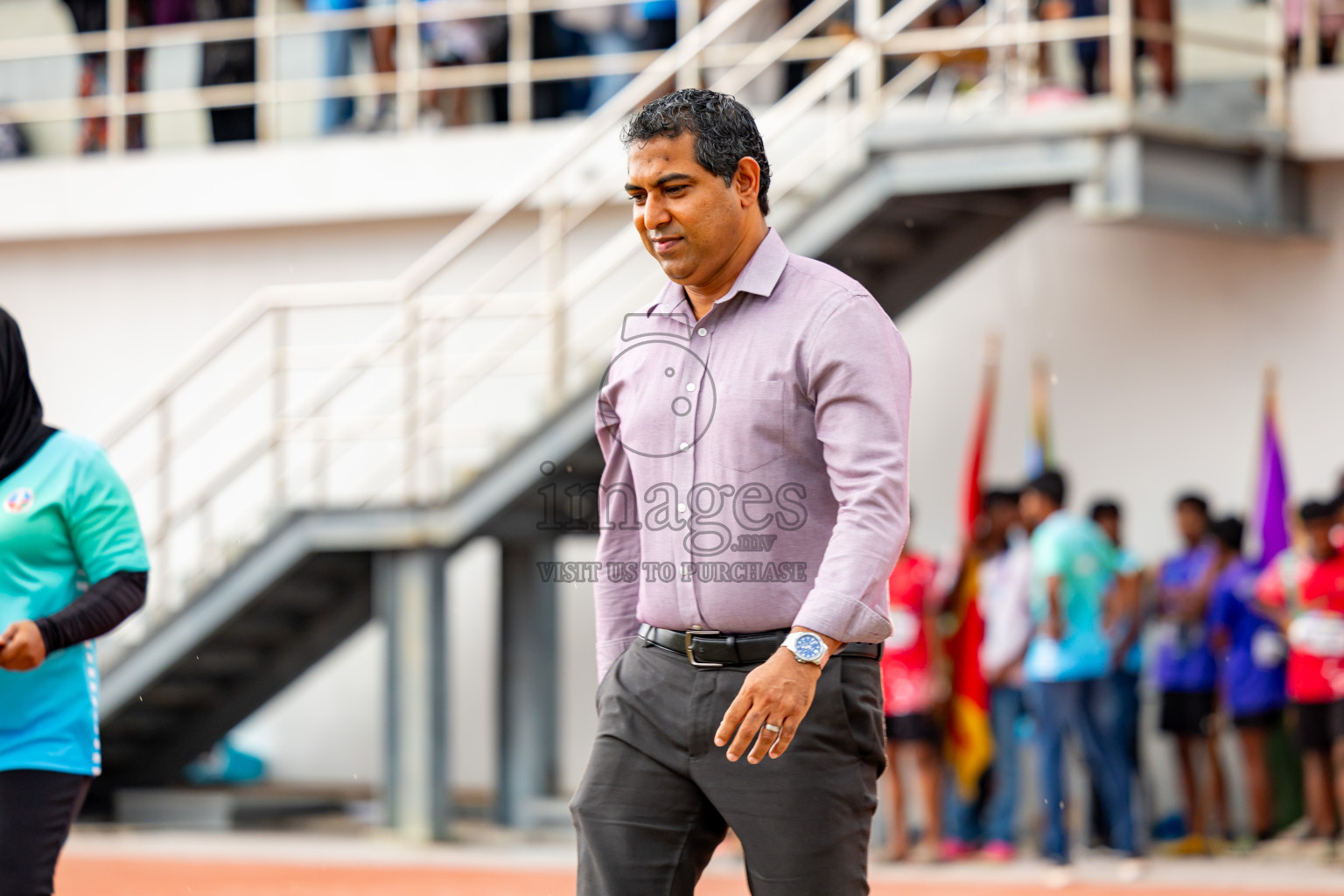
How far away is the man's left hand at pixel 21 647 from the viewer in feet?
12.5

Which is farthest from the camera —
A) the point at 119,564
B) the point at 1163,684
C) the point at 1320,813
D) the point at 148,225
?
the point at 148,225

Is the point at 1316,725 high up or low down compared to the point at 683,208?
down

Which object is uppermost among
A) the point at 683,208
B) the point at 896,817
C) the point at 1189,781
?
the point at 683,208

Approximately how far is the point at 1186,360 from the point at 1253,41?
6.00 ft

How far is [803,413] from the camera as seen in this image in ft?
10.7

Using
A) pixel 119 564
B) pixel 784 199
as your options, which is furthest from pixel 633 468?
pixel 784 199

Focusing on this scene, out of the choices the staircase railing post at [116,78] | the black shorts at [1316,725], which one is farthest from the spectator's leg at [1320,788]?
the staircase railing post at [116,78]

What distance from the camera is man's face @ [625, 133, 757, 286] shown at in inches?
130

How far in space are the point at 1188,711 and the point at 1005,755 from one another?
92 cm

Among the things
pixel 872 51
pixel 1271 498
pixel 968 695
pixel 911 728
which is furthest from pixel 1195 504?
pixel 872 51

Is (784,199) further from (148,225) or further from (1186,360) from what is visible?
(148,225)

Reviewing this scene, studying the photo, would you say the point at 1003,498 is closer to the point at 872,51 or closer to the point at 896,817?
the point at 896,817

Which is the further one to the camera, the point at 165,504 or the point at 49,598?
the point at 165,504

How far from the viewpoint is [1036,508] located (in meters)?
8.90
